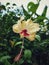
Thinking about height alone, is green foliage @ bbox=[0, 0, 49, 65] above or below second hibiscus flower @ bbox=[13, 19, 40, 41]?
below

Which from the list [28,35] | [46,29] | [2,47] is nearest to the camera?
[28,35]

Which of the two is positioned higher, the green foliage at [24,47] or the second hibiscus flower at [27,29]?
the second hibiscus flower at [27,29]

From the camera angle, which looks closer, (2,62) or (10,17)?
(2,62)

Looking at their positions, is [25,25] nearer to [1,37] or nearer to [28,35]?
[28,35]

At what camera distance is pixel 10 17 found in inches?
31.4

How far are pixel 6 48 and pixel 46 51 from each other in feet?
0.38

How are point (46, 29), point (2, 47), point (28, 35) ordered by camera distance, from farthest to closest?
point (46, 29), point (2, 47), point (28, 35)

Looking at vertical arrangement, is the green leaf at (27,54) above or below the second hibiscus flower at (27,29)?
below

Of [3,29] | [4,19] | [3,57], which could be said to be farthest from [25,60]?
[4,19]

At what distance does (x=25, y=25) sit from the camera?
48 cm

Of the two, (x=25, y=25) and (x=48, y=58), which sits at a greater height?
(x=25, y=25)

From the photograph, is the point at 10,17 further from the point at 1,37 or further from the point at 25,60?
the point at 25,60

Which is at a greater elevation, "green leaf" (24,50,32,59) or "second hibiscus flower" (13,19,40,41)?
"second hibiscus flower" (13,19,40,41)

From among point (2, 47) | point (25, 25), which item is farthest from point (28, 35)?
point (2, 47)
